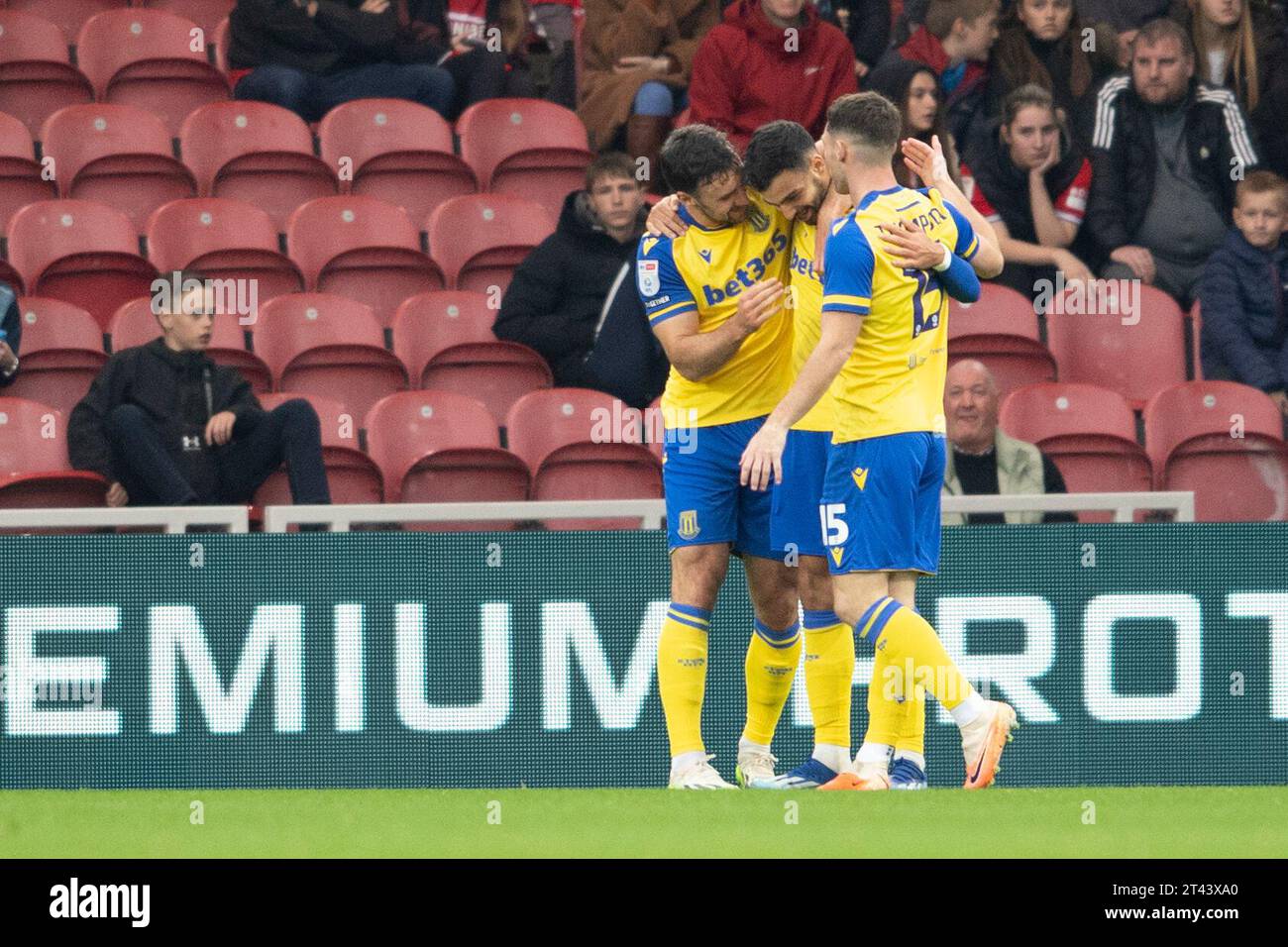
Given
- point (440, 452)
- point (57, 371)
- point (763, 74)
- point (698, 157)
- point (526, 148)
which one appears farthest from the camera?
point (526, 148)

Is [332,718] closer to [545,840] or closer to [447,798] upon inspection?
[447,798]

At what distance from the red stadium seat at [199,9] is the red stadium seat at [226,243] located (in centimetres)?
178

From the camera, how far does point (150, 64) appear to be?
10.4 meters

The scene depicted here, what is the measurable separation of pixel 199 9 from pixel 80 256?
7.30 ft

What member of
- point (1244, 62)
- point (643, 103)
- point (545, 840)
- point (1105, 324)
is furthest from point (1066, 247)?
point (545, 840)

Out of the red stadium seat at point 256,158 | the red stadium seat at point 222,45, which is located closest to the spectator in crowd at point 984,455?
the red stadium seat at point 256,158

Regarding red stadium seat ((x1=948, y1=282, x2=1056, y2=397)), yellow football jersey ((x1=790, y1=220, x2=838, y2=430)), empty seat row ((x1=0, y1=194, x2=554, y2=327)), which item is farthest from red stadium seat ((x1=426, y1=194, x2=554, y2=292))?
yellow football jersey ((x1=790, y1=220, x2=838, y2=430))

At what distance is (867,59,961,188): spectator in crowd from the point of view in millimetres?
9148

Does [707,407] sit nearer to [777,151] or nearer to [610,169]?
[777,151]

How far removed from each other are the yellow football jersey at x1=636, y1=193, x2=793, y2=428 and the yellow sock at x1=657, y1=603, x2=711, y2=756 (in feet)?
1.83

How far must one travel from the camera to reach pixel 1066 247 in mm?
9344

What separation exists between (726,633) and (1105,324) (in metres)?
3.23

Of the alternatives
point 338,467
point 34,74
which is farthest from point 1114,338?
point 34,74

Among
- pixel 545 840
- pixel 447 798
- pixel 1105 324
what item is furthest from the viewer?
pixel 1105 324
